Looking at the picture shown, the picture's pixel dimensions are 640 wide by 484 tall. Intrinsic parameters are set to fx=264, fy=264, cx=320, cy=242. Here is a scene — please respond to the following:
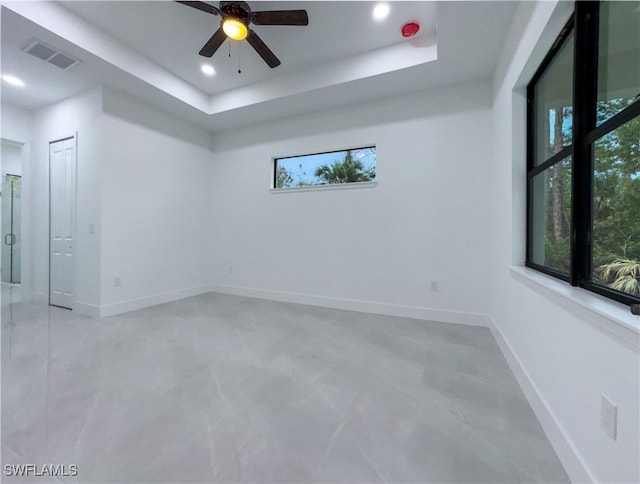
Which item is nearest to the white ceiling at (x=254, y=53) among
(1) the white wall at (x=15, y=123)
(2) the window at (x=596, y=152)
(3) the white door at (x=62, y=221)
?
(1) the white wall at (x=15, y=123)

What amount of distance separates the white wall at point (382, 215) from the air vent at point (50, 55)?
2.15 metres

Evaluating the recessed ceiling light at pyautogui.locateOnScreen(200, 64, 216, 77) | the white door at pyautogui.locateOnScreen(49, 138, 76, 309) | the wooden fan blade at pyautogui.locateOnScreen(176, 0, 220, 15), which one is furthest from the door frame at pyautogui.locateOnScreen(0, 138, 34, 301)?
the wooden fan blade at pyautogui.locateOnScreen(176, 0, 220, 15)

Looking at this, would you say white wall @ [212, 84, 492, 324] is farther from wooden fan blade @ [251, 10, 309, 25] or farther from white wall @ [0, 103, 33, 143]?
white wall @ [0, 103, 33, 143]

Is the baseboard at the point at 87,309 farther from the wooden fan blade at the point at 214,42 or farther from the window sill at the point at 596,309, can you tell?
the window sill at the point at 596,309

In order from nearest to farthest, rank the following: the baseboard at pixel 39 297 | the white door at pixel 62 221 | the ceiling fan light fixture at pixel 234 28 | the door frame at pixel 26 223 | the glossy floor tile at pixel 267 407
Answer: the glossy floor tile at pixel 267 407, the ceiling fan light fixture at pixel 234 28, the white door at pixel 62 221, the baseboard at pixel 39 297, the door frame at pixel 26 223

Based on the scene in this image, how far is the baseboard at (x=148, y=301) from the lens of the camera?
134 inches

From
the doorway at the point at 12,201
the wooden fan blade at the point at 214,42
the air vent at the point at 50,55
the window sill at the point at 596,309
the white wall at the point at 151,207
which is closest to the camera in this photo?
the window sill at the point at 596,309

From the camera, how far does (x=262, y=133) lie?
14.5 feet

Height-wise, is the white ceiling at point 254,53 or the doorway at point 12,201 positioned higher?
the white ceiling at point 254,53

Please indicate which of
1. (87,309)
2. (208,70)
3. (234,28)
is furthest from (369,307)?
(208,70)

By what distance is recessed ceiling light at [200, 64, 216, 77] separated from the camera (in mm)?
3414

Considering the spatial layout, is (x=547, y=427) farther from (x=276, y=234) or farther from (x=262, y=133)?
(x=262, y=133)

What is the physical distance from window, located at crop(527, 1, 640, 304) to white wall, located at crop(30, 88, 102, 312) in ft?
15.2

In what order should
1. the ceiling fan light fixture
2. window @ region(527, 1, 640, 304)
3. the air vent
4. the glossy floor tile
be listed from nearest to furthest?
1. window @ region(527, 1, 640, 304)
2. the glossy floor tile
3. the ceiling fan light fixture
4. the air vent
